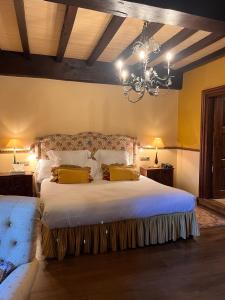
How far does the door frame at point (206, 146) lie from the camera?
4.50 m

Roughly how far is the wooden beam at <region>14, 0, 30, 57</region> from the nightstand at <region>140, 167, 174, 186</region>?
9.77ft

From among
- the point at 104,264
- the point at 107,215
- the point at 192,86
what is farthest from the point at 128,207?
the point at 192,86

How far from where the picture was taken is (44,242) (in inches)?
105

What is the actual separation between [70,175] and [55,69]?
6.55ft

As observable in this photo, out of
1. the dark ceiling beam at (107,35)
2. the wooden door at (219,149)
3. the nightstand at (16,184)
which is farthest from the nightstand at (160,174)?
the dark ceiling beam at (107,35)

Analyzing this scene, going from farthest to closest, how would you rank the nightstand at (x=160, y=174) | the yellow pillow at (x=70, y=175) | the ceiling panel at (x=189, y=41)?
the nightstand at (x=160, y=174), the yellow pillow at (x=70, y=175), the ceiling panel at (x=189, y=41)

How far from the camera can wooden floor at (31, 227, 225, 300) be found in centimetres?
212

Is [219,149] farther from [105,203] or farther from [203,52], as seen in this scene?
[105,203]

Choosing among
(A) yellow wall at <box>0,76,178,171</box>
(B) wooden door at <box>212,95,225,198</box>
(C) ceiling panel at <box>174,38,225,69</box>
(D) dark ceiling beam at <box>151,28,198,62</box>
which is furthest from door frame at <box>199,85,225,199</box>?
(D) dark ceiling beam at <box>151,28,198,62</box>

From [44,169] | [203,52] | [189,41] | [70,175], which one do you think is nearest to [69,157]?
[44,169]

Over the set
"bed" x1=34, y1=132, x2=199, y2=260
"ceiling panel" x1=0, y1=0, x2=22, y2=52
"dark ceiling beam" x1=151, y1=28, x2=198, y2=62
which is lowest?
"bed" x1=34, y1=132, x2=199, y2=260

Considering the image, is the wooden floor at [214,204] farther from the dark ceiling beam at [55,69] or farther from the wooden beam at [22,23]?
the wooden beam at [22,23]

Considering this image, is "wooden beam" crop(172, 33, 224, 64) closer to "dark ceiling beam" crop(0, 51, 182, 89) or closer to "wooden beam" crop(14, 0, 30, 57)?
"dark ceiling beam" crop(0, 51, 182, 89)

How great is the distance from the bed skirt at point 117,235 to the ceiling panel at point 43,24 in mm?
2386
